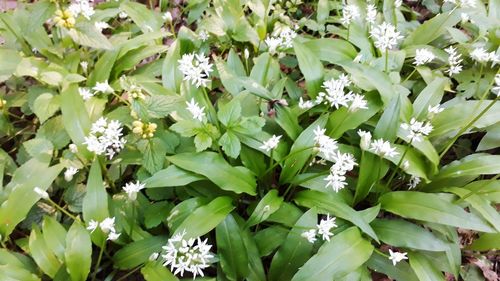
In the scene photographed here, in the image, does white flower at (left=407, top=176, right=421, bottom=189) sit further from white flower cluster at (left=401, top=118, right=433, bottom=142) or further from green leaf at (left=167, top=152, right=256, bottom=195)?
green leaf at (left=167, top=152, right=256, bottom=195)

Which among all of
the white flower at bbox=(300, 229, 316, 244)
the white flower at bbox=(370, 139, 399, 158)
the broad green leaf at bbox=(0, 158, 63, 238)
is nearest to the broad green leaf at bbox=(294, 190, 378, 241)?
the white flower at bbox=(300, 229, 316, 244)

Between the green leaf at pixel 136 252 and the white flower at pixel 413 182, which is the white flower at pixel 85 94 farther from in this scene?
the white flower at pixel 413 182

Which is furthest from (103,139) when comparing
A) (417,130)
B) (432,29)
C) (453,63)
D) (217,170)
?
(432,29)

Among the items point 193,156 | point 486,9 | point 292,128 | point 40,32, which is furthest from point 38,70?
point 486,9

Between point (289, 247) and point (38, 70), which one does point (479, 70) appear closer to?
point (289, 247)

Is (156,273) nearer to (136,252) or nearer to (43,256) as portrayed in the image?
(136,252)
